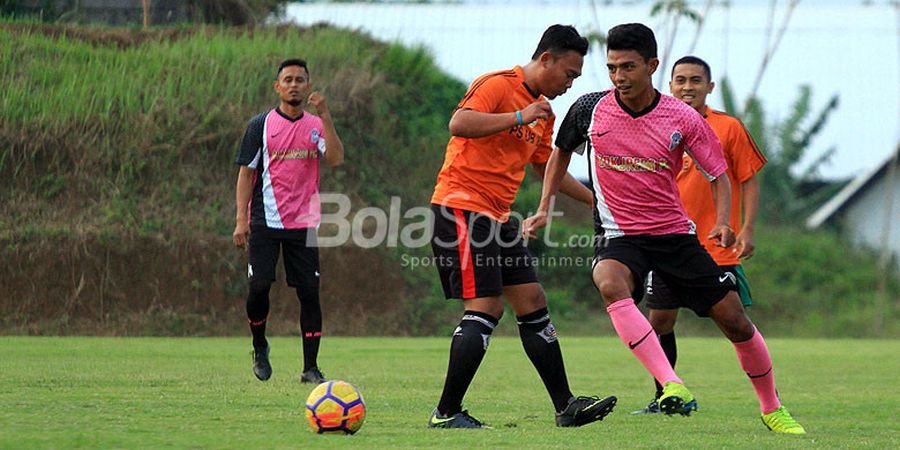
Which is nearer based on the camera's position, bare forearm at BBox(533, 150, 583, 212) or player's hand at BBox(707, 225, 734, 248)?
player's hand at BBox(707, 225, 734, 248)

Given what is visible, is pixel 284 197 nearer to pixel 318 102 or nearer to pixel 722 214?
pixel 318 102

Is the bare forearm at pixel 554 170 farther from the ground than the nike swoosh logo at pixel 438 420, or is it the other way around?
the bare forearm at pixel 554 170

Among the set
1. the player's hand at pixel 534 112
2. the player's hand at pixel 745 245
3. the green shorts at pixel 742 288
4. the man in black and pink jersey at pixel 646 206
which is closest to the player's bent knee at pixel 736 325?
the man in black and pink jersey at pixel 646 206

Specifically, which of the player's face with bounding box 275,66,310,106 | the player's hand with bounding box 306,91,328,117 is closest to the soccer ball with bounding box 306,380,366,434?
the player's hand with bounding box 306,91,328,117

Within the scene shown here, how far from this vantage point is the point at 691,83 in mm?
8711

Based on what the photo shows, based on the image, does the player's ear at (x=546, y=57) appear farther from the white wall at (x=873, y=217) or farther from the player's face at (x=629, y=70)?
the white wall at (x=873, y=217)

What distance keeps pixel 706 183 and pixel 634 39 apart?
2437 millimetres

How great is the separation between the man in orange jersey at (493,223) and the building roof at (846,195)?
75.8ft

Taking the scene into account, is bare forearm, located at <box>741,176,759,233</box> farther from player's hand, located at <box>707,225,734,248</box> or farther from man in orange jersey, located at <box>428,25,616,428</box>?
man in orange jersey, located at <box>428,25,616,428</box>

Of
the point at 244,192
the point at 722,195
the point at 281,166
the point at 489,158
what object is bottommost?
the point at 244,192

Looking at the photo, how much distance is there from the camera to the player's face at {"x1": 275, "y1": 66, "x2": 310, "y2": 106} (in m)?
10.4

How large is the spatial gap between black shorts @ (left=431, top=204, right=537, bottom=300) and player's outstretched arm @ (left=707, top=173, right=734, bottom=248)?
1109mm

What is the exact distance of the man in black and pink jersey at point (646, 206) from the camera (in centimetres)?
689
